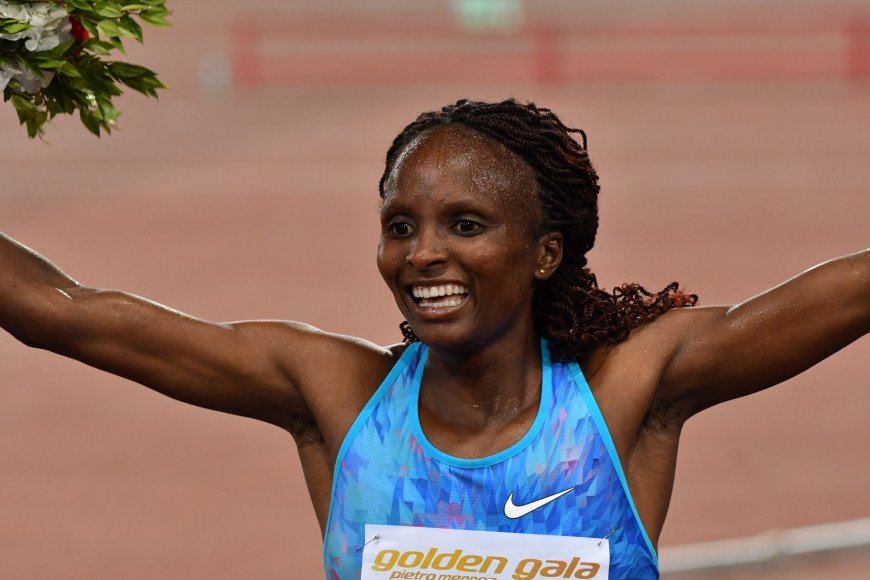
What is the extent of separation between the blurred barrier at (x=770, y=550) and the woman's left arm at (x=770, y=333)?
7.63ft

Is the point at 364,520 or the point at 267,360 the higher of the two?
the point at 267,360

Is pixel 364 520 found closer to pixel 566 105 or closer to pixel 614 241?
pixel 614 241

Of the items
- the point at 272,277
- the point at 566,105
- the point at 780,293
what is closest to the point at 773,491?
the point at 780,293

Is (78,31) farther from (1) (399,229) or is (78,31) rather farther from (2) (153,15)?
(1) (399,229)

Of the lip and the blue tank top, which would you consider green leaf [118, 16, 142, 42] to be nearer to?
the lip

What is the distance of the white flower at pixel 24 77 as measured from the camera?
2.87m

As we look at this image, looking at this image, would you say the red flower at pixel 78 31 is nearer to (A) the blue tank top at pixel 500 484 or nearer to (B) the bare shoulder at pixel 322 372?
(B) the bare shoulder at pixel 322 372

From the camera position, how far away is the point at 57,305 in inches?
112

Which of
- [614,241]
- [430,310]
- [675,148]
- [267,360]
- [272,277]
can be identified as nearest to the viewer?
[430,310]

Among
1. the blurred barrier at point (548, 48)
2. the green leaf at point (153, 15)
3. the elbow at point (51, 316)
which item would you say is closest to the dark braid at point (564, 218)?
the green leaf at point (153, 15)

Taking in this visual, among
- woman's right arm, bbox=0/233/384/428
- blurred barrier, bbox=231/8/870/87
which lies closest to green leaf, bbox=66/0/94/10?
woman's right arm, bbox=0/233/384/428

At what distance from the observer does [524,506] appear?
2746 millimetres

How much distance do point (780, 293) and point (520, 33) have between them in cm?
1878

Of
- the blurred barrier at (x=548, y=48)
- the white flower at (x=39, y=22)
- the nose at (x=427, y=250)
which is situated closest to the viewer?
the nose at (x=427, y=250)
